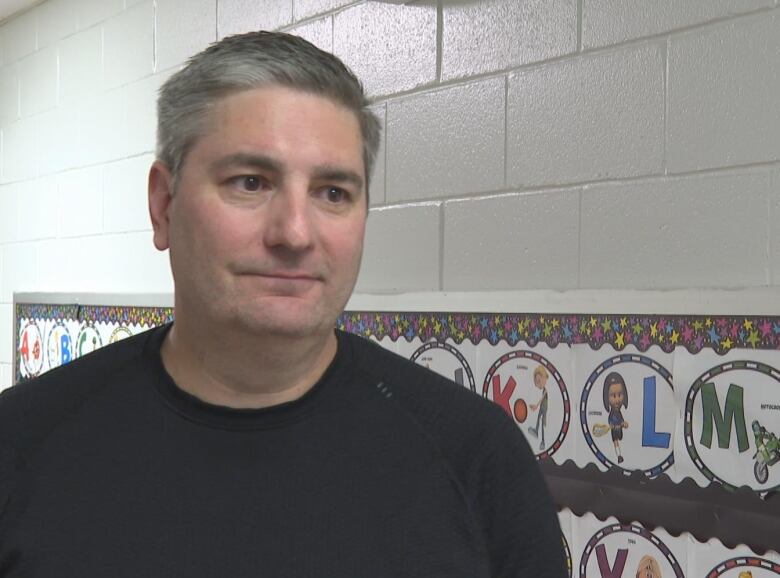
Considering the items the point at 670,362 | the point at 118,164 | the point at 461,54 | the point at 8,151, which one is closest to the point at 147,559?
the point at 670,362

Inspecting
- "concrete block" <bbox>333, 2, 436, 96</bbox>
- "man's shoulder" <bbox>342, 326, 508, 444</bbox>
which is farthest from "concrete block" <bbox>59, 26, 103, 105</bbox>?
"man's shoulder" <bbox>342, 326, 508, 444</bbox>

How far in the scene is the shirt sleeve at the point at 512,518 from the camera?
0.99m

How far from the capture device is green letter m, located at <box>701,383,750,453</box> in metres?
1.23

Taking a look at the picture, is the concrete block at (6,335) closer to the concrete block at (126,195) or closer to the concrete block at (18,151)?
the concrete block at (18,151)

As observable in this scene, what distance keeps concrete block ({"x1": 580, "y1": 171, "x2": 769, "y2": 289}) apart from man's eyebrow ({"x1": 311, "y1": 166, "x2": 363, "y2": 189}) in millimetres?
535

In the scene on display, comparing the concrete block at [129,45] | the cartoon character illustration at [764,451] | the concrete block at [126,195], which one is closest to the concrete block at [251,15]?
the concrete block at [129,45]

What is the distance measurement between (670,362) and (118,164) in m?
1.80

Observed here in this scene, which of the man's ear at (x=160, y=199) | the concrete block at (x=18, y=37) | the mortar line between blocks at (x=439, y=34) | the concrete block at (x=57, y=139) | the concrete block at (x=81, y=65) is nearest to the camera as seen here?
the man's ear at (x=160, y=199)

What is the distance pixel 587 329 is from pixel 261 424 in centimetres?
61

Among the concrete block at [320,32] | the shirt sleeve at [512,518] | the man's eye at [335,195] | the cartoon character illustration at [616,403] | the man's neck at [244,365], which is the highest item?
the concrete block at [320,32]

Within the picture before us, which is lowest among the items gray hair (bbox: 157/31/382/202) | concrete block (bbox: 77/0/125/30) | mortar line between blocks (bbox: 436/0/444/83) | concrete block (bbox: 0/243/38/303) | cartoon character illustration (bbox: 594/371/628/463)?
cartoon character illustration (bbox: 594/371/628/463)

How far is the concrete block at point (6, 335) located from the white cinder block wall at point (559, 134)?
41.0 inches

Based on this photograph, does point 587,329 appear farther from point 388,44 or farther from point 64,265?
point 64,265

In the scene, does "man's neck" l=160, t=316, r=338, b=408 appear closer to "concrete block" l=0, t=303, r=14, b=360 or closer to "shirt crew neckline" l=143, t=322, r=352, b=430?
"shirt crew neckline" l=143, t=322, r=352, b=430
